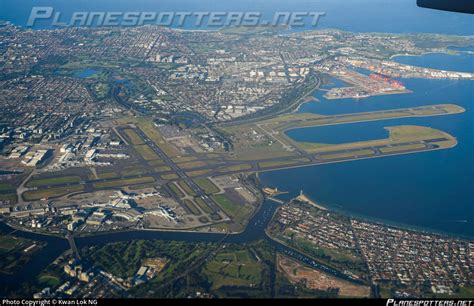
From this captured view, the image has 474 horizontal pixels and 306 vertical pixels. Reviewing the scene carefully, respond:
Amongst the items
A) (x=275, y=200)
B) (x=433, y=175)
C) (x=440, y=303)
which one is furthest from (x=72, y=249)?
(x=433, y=175)

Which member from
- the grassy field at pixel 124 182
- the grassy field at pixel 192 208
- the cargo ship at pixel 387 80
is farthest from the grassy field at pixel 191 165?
the cargo ship at pixel 387 80

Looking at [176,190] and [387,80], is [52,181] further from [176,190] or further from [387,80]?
[387,80]

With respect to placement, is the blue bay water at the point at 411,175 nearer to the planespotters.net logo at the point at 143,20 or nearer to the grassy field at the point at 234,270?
the grassy field at the point at 234,270

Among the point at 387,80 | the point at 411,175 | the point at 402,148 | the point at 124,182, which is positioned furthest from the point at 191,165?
the point at 387,80

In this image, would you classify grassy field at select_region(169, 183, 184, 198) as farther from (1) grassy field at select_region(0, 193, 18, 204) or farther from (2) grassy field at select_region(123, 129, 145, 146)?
(1) grassy field at select_region(0, 193, 18, 204)

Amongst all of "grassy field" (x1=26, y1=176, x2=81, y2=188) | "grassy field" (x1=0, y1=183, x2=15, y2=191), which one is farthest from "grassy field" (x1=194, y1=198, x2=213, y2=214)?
"grassy field" (x1=0, y1=183, x2=15, y2=191)
